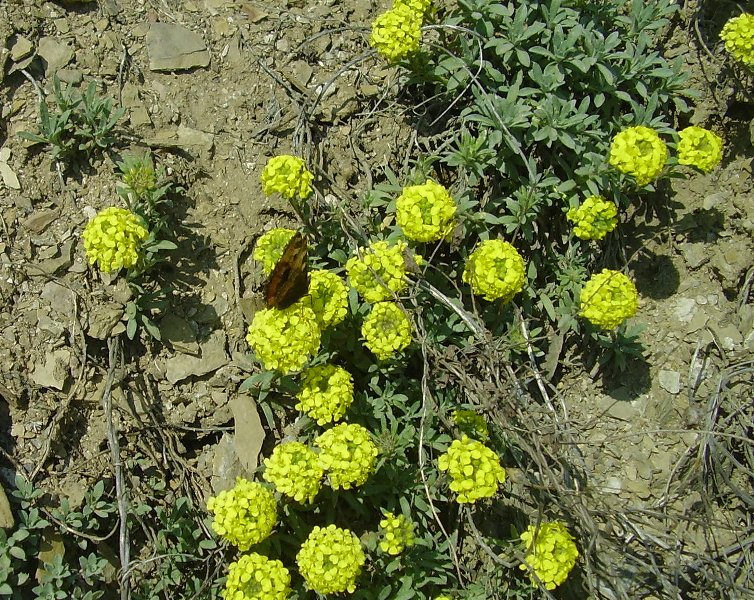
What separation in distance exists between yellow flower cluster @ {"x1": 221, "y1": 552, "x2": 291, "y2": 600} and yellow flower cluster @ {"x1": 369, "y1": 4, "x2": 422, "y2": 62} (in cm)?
365

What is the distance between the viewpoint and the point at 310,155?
5938 millimetres

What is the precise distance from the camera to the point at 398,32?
5.46 meters

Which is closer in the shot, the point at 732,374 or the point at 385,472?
the point at 385,472

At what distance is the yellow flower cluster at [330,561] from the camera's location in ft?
14.4

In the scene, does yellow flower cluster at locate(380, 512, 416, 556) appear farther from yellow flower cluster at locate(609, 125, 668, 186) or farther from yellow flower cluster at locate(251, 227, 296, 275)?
yellow flower cluster at locate(609, 125, 668, 186)

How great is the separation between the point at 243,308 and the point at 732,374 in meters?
3.76

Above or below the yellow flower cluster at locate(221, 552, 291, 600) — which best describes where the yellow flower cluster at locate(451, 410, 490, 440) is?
above

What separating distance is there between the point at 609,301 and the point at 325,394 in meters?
2.10

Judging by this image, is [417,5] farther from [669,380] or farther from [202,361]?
[669,380]

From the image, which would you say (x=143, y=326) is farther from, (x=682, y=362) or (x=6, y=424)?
(x=682, y=362)

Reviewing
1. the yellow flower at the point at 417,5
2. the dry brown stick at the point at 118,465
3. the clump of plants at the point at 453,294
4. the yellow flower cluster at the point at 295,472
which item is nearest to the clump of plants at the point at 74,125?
the clump of plants at the point at 453,294

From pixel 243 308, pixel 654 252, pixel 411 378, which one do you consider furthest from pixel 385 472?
pixel 654 252

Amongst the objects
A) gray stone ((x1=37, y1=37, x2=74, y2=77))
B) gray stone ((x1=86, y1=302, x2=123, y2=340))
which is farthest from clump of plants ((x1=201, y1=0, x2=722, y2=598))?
gray stone ((x1=37, y1=37, x2=74, y2=77))

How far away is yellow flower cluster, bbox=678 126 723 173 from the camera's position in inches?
226
